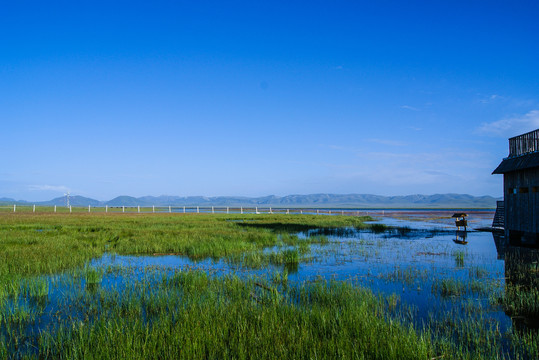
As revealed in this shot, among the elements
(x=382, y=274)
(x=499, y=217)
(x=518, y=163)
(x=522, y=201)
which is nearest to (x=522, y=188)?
(x=522, y=201)

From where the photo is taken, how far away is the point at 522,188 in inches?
966

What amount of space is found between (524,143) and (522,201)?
3.76 metres

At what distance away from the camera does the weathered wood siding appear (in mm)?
22500

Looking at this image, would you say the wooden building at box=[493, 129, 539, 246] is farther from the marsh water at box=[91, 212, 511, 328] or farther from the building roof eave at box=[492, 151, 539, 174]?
the marsh water at box=[91, 212, 511, 328]

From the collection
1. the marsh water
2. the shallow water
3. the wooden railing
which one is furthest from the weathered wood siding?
the shallow water

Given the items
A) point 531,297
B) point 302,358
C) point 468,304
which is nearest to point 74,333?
point 302,358

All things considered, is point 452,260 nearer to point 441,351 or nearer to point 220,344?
point 441,351

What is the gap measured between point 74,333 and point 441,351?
699cm

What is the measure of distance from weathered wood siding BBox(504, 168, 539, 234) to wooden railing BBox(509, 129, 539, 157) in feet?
4.28

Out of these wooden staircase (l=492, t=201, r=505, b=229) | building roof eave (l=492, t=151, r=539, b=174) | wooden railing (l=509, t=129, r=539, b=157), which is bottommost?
wooden staircase (l=492, t=201, r=505, b=229)

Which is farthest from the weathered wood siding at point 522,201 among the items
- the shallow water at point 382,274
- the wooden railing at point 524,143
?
the shallow water at point 382,274

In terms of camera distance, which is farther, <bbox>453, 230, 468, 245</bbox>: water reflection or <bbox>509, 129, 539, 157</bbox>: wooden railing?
<bbox>453, 230, 468, 245</bbox>: water reflection

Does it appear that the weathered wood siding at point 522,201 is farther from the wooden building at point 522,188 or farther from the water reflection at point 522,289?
the water reflection at point 522,289

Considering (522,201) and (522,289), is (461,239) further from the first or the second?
(522,289)
